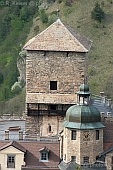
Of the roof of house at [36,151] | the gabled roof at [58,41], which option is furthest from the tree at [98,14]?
the roof of house at [36,151]

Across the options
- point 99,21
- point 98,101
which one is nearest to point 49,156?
point 98,101

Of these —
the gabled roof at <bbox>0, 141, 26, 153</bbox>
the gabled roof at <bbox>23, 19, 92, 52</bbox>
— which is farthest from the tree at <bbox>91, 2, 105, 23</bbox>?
the gabled roof at <bbox>0, 141, 26, 153</bbox>

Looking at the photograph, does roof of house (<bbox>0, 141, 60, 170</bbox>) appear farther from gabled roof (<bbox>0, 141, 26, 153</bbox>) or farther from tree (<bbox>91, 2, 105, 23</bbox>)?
tree (<bbox>91, 2, 105, 23</bbox>)

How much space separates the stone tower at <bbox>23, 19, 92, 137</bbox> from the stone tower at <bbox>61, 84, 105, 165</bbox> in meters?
5.16

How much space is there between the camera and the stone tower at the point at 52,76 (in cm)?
7950

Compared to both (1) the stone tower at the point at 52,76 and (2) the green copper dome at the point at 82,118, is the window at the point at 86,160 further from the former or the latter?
(1) the stone tower at the point at 52,76

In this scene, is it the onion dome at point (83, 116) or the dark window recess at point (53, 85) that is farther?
the dark window recess at point (53, 85)

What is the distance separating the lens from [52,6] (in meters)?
175

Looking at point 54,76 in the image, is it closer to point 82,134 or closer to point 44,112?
point 44,112

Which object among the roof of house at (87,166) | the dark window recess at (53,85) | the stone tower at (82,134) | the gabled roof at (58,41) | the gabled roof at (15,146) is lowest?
the roof of house at (87,166)

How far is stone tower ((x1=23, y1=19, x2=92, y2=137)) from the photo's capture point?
261 feet

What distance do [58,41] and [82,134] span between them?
10.1 meters

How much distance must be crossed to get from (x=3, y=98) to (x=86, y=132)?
2924 inches

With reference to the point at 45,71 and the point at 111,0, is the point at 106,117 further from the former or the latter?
the point at 111,0
